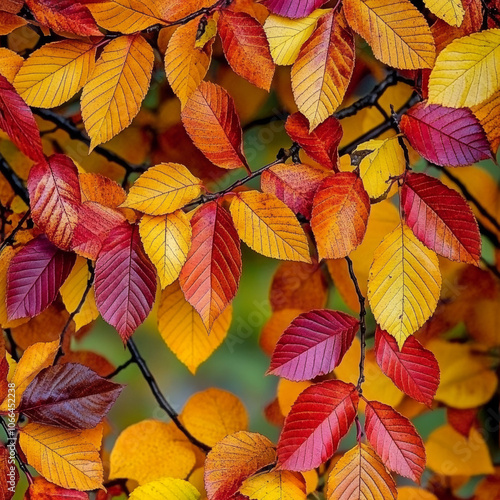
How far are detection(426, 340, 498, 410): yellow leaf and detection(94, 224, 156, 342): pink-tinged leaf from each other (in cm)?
25

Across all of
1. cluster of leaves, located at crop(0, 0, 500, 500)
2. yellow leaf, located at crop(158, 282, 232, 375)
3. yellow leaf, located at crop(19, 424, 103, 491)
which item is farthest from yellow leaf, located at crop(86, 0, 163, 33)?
yellow leaf, located at crop(19, 424, 103, 491)

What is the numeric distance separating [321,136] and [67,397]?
11.2 inches

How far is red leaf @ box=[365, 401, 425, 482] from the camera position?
0.46 m

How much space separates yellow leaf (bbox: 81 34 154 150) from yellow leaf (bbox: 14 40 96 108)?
0.01 metres

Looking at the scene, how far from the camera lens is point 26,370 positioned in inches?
18.6

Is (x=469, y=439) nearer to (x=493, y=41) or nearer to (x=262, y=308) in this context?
(x=262, y=308)

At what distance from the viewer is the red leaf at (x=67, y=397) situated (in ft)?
1.52

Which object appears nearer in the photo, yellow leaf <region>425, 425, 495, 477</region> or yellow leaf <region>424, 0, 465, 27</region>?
yellow leaf <region>424, 0, 465, 27</region>

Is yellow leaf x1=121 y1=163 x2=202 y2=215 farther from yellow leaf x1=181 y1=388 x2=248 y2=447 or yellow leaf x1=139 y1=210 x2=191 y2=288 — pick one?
yellow leaf x1=181 y1=388 x2=248 y2=447

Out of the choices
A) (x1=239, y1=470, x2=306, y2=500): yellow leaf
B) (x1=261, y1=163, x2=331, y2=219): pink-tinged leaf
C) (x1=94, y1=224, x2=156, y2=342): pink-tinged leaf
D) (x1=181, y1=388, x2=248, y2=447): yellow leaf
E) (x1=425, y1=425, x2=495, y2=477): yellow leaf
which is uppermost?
(x1=261, y1=163, x2=331, y2=219): pink-tinged leaf

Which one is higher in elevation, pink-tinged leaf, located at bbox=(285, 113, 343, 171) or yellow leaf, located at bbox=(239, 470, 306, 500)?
pink-tinged leaf, located at bbox=(285, 113, 343, 171)

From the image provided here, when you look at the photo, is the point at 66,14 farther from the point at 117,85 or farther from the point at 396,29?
the point at 396,29

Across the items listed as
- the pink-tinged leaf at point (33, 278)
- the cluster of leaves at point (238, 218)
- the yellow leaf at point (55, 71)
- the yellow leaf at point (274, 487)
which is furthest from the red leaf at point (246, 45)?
the yellow leaf at point (274, 487)

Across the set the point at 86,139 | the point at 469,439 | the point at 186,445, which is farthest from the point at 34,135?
the point at 469,439
